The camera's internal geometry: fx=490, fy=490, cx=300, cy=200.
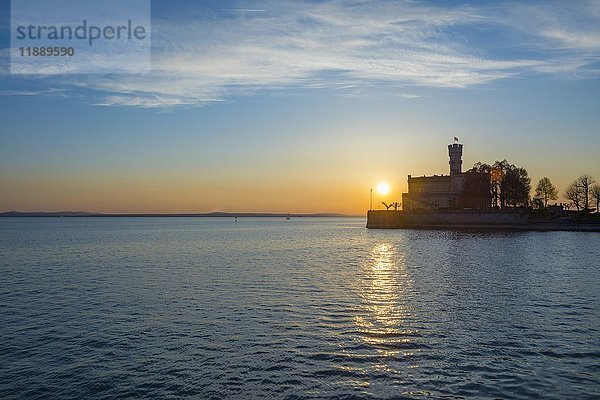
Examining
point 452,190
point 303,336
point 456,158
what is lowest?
point 303,336

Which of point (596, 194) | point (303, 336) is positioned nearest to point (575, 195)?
point (596, 194)

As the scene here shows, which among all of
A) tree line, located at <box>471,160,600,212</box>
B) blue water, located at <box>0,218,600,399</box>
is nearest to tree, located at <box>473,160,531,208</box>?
tree line, located at <box>471,160,600,212</box>

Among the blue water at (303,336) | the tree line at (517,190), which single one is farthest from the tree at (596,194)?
the blue water at (303,336)

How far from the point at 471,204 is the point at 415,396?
127318 millimetres

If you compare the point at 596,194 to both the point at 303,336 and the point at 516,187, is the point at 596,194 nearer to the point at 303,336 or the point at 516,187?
the point at 516,187

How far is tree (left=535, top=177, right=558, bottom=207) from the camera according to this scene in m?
152

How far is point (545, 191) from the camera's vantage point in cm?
15325

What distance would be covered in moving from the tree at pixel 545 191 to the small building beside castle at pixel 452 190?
30.5m

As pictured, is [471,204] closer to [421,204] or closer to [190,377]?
[421,204]

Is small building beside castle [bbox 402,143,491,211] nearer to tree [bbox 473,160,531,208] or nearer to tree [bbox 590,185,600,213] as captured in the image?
tree [bbox 473,160,531,208]

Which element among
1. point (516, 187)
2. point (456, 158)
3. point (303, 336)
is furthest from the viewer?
point (456, 158)

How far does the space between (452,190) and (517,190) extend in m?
16.6

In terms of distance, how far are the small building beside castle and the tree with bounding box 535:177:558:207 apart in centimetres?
3051

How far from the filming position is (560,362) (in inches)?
663
